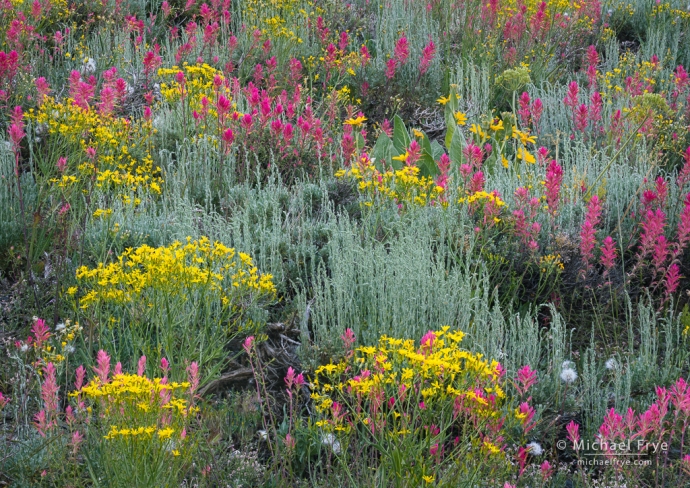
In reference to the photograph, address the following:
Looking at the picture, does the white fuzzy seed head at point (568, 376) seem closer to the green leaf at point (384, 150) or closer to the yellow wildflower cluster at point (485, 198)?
the yellow wildflower cluster at point (485, 198)

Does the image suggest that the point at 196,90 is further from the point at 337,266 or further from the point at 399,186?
the point at 337,266

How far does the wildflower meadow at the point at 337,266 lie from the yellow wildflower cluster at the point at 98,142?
0.03 metres

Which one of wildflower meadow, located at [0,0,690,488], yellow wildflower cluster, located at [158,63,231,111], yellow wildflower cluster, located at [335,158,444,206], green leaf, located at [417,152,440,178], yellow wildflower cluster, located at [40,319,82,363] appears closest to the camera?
wildflower meadow, located at [0,0,690,488]

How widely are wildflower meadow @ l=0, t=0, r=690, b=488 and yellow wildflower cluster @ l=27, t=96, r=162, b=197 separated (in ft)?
0.11

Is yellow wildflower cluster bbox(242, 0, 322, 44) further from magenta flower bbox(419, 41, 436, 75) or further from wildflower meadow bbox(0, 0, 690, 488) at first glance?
magenta flower bbox(419, 41, 436, 75)

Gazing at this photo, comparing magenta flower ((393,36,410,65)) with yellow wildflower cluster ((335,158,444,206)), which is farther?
magenta flower ((393,36,410,65))

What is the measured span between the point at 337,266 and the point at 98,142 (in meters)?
1.18

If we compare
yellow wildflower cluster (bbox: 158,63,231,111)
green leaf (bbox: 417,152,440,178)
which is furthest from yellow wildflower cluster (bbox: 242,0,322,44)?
green leaf (bbox: 417,152,440,178)

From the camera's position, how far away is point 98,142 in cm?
326

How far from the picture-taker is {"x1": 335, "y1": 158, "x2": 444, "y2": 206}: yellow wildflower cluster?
3.59 metres

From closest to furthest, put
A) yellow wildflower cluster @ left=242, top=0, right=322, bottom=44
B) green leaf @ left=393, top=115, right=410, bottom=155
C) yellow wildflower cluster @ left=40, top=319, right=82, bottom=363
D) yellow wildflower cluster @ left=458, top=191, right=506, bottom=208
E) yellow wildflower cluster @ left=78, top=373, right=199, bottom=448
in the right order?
yellow wildflower cluster @ left=78, top=373, right=199, bottom=448 < yellow wildflower cluster @ left=40, top=319, right=82, bottom=363 < yellow wildflower cluster @ left=458, top=191, right=506, bottom=208 < green leaf @ left=393, top=115, right=410, bottom=155 < yellow wildflower cluster @ left=242, top=0, right=322, bottom=44

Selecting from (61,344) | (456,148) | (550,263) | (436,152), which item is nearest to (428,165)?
(456,148)

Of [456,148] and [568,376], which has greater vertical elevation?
[456,148]

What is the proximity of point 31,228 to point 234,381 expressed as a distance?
4.71ft
